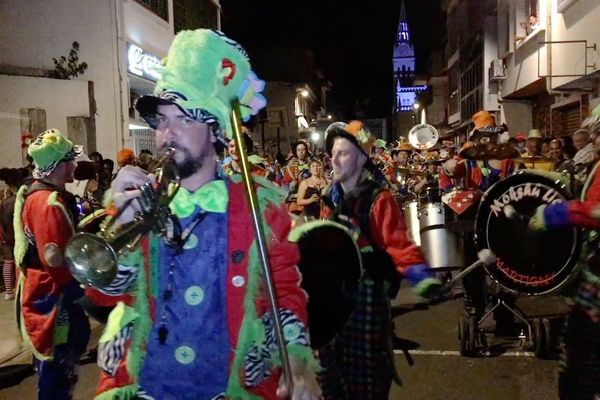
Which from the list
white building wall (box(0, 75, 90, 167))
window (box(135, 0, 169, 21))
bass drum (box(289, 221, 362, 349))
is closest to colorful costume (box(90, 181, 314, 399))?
bass drum (box(289, 221, 362, 349))

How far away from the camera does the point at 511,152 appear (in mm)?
6145

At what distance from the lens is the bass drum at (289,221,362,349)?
322cm

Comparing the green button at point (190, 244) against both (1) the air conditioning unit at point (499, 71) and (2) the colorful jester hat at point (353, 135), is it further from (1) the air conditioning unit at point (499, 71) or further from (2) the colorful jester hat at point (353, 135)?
(1) the air conditioning unit at point (499, 71)

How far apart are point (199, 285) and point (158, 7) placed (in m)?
18.0

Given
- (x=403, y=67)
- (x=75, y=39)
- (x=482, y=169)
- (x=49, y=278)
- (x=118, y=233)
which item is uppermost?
(x=403, y=67)

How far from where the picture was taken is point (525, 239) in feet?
16.8

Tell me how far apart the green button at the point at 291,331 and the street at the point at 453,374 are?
11.1 feet

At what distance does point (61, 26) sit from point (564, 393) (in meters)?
14.5

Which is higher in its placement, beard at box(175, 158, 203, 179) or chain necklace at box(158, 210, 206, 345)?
beard at box(175, 158, 203, 179)

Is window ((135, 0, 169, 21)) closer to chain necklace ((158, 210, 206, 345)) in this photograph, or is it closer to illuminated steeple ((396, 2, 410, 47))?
chain necklace ((158, 210, 206, 345))

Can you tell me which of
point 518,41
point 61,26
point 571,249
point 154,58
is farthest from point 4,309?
point 518,41

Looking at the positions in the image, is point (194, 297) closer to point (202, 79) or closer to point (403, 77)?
point (202, 79)

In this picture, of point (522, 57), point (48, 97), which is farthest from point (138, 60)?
point (522, 57)

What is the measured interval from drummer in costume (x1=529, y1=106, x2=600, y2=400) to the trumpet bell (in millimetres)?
2822
